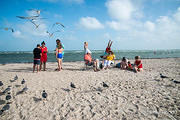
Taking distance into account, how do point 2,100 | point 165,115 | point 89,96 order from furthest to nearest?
point 89,96 < point 2,100 < point 165,115

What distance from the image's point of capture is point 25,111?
321 centimetres

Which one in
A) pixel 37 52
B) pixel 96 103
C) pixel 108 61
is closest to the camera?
pixel 96 103

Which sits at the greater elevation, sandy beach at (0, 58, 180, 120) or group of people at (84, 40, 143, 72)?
group of people at (84, 40, 143, 72)

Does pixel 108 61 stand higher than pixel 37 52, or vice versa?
pixel 37 52

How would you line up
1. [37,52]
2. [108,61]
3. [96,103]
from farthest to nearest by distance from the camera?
[108,61] → [37,52] → [96,103]

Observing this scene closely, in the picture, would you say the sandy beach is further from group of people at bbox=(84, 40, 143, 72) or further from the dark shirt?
group of people at bbox=(84, 40, 143, 72)

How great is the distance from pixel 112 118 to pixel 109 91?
5.09 ft

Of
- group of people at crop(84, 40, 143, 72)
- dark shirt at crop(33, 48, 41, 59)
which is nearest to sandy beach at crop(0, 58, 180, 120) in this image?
dark shirt at crop(33, 48, 41, 59)

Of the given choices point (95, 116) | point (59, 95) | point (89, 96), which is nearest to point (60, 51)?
point (59, 95)

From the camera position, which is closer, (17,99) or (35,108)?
(35,108)

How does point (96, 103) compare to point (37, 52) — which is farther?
point (37, 52)

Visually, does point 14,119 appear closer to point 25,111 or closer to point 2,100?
point 25,111

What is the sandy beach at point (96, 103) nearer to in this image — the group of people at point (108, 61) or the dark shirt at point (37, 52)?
the dark shirt at point (37, 52)

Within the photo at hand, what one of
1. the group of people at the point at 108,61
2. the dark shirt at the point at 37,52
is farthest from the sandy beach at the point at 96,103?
the group of people at the point at 108,61
